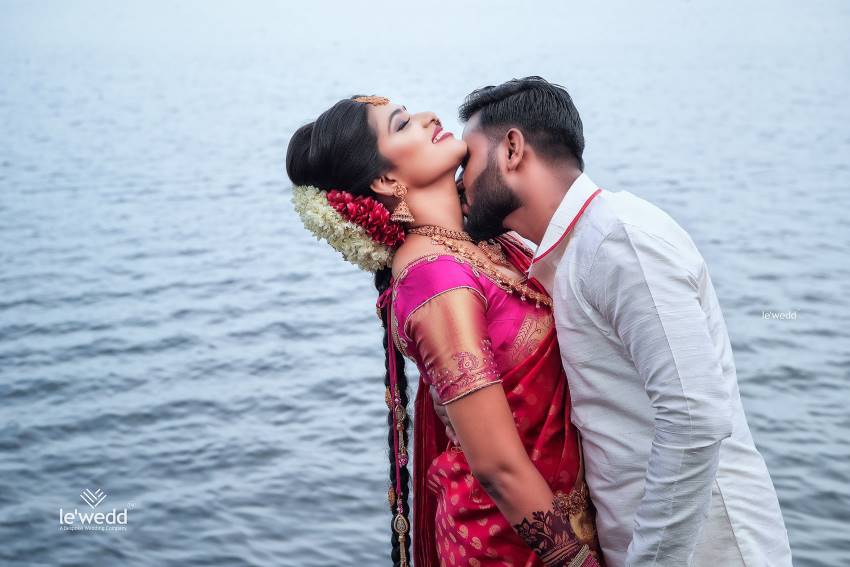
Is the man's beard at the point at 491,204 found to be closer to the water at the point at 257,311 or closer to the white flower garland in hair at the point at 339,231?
the white flower garland in hair at the point at 339,231

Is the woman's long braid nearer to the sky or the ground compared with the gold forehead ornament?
nearer to the ground

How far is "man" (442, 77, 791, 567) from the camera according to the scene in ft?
6.22

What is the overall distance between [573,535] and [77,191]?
13816 mm

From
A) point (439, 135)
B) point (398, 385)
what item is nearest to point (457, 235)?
point (439, 135)

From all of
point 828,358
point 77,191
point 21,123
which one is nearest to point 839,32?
point 21,123

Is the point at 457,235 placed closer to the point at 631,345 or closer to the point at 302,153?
the point at 302,153

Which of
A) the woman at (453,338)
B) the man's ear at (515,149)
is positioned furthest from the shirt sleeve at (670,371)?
the man's ear at (515,149)

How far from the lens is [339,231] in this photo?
8.08ft

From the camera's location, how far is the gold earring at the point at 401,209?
2.43 meters

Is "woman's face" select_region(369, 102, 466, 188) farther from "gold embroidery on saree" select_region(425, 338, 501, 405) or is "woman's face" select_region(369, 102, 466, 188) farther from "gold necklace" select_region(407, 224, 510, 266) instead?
"gold embroidery on saree" select_region(425, 338, 501, 405)

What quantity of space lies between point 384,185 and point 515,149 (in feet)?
1.17

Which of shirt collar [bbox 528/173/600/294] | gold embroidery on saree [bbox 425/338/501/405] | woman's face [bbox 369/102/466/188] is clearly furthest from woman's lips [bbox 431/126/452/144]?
gold embroidery on saree [bbox 425/338/501/405]

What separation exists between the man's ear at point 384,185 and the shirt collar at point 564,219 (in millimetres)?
440

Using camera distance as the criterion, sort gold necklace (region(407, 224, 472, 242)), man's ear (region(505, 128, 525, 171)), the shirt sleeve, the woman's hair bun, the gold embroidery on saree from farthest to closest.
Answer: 1. the woman's hair bun
2. gold necklace (region(407, 224, 472, 242))
3. man's ear (region(505, 128, 525, 171))
4. the gold embroidery on saree
5. the shirt sleeve
